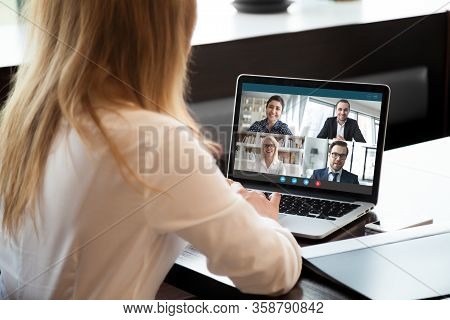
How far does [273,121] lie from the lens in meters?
1.67

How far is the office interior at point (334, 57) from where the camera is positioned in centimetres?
253

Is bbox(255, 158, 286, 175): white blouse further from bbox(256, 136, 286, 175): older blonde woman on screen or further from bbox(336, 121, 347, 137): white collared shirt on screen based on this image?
bbox(336, 121, 347, 137): white collared shirt on screen

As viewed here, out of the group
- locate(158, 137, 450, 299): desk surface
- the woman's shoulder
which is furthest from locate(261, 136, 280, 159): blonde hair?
the woman's shoulder

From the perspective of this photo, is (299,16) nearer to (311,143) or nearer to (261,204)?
(311,143)

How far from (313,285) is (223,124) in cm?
137

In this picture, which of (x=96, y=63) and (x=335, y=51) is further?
(x=335, y=51)

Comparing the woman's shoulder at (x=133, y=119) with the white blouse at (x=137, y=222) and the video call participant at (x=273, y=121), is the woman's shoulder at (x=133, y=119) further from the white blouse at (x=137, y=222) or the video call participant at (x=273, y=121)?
the video call participant at (x=273, y=121)

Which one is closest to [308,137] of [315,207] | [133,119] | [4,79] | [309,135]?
[309,135]

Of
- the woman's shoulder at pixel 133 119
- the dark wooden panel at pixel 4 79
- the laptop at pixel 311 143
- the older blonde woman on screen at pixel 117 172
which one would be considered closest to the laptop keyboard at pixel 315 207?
the laptop at pixel 311 143

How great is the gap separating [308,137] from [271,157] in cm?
9

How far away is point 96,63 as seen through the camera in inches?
45.5

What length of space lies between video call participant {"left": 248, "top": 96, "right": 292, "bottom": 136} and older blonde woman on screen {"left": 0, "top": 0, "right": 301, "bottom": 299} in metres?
0.44
